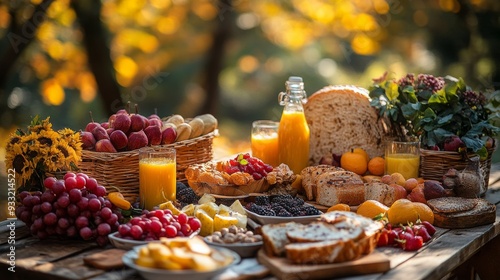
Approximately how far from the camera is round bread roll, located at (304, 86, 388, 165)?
3.53 metres

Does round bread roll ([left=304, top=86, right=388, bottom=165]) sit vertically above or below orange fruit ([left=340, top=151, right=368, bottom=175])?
above

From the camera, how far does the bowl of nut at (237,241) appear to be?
2.24 m

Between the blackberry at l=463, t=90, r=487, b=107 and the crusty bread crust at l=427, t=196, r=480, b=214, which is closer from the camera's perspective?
the crusty bread crust at l=427, t=196, r=480, b=214

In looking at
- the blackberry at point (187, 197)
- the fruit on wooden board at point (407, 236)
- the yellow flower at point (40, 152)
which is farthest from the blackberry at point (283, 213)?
the yellow flower at point (40, 152)

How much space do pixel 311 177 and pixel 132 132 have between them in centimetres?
77

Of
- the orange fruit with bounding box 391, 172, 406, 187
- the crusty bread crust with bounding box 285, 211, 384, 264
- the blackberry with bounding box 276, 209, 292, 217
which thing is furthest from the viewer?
the orange fruit with bounding box 391, 172, 406, 187

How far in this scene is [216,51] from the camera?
6.34m

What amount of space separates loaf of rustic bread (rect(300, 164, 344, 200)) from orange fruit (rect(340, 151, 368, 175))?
0.61 feet

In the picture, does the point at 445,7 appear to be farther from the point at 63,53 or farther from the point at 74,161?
the point at 74,161

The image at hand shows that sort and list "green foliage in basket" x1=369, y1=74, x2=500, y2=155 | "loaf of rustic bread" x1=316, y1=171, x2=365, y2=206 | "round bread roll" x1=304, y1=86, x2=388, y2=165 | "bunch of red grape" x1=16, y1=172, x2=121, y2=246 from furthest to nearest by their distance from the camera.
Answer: "round bread roll" x1=304, y1=86, x2=388, y2=165 → "green foliage in basket" x1=369, y1=74, x2=500, y2=155 → "loaf of rustic bread" x1=316, y1=171, x2=365, y2=206 → "bunch of red grape" x1=16, y1=172, x2=121, y2=246

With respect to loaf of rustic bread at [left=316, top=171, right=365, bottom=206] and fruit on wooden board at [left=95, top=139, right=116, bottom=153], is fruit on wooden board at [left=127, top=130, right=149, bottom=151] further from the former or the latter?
loaf of rustic bread at [left=316, top=171, right=365, bottom=206]

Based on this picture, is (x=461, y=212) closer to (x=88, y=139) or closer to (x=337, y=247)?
(x=337, y=247)

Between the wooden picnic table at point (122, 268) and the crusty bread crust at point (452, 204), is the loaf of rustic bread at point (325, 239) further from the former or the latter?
the crusty bread crust at point (452, 204)

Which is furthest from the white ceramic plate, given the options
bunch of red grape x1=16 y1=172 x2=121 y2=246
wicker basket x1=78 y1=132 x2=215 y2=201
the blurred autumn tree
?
the blurred autumn tree
